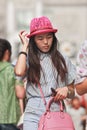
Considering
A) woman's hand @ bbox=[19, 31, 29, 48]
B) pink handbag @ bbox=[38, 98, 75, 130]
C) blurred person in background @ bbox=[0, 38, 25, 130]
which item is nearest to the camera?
pink handbag @ bbox=[38, 98, 75, 130]

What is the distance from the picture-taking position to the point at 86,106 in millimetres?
11227

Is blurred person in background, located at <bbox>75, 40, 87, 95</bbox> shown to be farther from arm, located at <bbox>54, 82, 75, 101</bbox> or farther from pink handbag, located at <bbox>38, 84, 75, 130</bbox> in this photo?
pink handbag, located at <bbox>38, 84, 75, 130</bbox>

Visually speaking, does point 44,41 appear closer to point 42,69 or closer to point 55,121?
point 42,69

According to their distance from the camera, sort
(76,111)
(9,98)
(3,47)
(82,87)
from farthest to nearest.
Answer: (76,111)
(3,47)
(9,98)
(82,87)

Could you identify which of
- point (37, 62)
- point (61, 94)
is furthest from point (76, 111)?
point (61, 94)

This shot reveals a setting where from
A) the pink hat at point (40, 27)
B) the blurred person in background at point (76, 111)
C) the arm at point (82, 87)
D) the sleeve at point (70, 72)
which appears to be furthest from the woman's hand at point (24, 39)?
the blurred person in background at point (76, 111)

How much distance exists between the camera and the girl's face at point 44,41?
233 inches

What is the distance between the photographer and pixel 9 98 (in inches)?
267

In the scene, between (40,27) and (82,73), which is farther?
(40,27)

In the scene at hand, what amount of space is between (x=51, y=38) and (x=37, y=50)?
16 cm

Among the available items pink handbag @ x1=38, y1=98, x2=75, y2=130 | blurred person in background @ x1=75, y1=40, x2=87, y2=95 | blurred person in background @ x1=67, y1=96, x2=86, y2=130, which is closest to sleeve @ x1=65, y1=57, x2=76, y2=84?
blurred person in background @ x1=75, y1=40, x2=87, y2=95

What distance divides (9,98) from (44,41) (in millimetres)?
1051

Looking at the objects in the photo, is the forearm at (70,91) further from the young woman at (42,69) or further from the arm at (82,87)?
the arm at (82,87)

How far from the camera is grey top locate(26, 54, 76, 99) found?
5.86 meters
